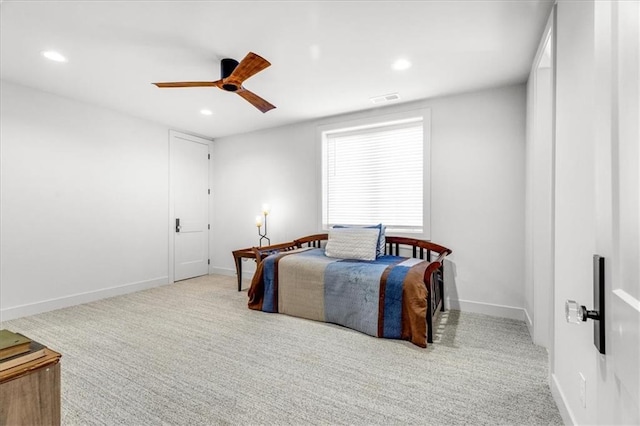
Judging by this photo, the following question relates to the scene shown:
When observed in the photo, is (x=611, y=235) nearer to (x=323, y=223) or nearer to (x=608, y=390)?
(x=608, y=390)

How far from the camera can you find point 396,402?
1.88 m

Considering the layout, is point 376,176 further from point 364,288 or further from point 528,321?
point 528,321

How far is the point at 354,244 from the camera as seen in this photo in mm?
3746

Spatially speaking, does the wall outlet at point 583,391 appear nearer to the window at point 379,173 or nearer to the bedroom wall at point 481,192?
the bedroom wall at point 481,192

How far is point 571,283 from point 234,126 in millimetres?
4753

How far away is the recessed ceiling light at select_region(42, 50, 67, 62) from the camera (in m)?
2.74

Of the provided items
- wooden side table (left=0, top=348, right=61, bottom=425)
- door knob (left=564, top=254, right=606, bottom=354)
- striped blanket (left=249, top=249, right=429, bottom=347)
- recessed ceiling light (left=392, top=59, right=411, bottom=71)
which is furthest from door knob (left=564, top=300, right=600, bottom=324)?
recessed ceiling light (left=392, top=59, right=411, bottom=71)

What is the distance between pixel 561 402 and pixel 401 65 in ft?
9.41

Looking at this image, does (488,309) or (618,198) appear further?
(488,309)

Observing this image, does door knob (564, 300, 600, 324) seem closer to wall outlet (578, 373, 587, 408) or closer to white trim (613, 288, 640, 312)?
white trim (613, 288, 640, 312)

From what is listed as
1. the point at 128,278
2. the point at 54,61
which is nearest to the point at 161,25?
the point at 54,61

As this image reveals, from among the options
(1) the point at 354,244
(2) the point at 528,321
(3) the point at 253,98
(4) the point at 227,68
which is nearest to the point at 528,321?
(2) the point at 528,321

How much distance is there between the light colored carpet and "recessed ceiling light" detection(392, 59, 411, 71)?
8.55ft

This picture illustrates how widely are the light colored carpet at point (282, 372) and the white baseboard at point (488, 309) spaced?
0.15 m
